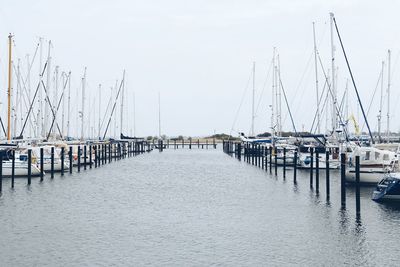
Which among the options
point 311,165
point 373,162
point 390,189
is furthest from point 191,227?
point 373,162

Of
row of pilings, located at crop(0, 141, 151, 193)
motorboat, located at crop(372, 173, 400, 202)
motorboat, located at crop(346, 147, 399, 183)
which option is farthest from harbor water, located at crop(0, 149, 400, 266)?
motorboat, located at crop(346, 147, 399, 183)

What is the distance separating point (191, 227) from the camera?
26.0 meters

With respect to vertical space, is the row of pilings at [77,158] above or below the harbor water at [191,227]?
above

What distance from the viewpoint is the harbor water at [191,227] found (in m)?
20.0

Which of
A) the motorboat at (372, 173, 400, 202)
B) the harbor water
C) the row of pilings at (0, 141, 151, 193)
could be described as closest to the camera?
the harbor water

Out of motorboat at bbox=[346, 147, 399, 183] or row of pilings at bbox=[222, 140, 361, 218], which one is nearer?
row of pilings at bbox=[222, 140, 361, 218]

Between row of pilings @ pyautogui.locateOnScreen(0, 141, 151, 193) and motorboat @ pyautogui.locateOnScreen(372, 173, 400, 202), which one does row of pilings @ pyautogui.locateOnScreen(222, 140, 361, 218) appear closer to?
motorboat @ pyautogui.locateOnScreen(372, 173, 400, 202)

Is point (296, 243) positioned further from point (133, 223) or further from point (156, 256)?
point (133, 223)

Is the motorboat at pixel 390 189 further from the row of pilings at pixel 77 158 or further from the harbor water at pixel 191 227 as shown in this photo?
the row of pilings at pixel 77 158

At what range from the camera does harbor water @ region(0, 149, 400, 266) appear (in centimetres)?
2003

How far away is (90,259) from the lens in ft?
64.3

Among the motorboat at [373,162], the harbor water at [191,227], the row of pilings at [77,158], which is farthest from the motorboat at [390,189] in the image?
the row of pilings at [77,158]

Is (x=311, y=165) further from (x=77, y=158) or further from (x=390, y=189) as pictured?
(x=77, y=158)

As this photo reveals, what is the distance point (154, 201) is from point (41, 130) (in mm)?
39786
